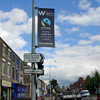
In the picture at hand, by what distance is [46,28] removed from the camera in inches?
367

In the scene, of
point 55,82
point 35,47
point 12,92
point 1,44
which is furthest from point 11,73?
point 55,82

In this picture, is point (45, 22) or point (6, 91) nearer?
point (45, 22)

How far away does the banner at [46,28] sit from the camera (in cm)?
917

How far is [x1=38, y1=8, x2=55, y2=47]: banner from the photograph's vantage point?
917 centimetres

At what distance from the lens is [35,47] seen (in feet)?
30.5

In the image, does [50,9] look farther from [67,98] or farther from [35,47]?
[67,98]

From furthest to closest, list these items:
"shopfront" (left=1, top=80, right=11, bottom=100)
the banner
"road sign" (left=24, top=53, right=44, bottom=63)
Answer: "shopfront" (left=1, top=80, right=11, bottom=100)
the banner
"road sign" (left=24, top=53, right=44, bottom=63)

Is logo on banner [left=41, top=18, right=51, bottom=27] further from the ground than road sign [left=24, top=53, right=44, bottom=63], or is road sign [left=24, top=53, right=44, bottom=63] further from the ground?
logo on banner [left=41, top=18, right=51, bottom=27]

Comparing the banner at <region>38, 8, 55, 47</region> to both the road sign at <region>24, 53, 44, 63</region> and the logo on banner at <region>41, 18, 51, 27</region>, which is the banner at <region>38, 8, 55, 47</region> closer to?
the logo on banner at <region>41, 18, 51, 27</region>

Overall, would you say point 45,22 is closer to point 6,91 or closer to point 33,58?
point 33,58

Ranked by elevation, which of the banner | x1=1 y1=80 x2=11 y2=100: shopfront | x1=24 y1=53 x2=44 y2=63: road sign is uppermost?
the banner

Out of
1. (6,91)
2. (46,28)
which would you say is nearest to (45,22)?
(46,28)

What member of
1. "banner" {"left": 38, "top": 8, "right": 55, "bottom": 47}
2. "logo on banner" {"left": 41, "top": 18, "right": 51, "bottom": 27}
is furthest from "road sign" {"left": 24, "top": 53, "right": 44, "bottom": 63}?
"logo on banner" {"left": 41, "top": 18, "right": 51, "bottom": 27}

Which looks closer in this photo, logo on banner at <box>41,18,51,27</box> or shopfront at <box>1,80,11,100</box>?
logo on banner at <box>41,18,51,27</box>
